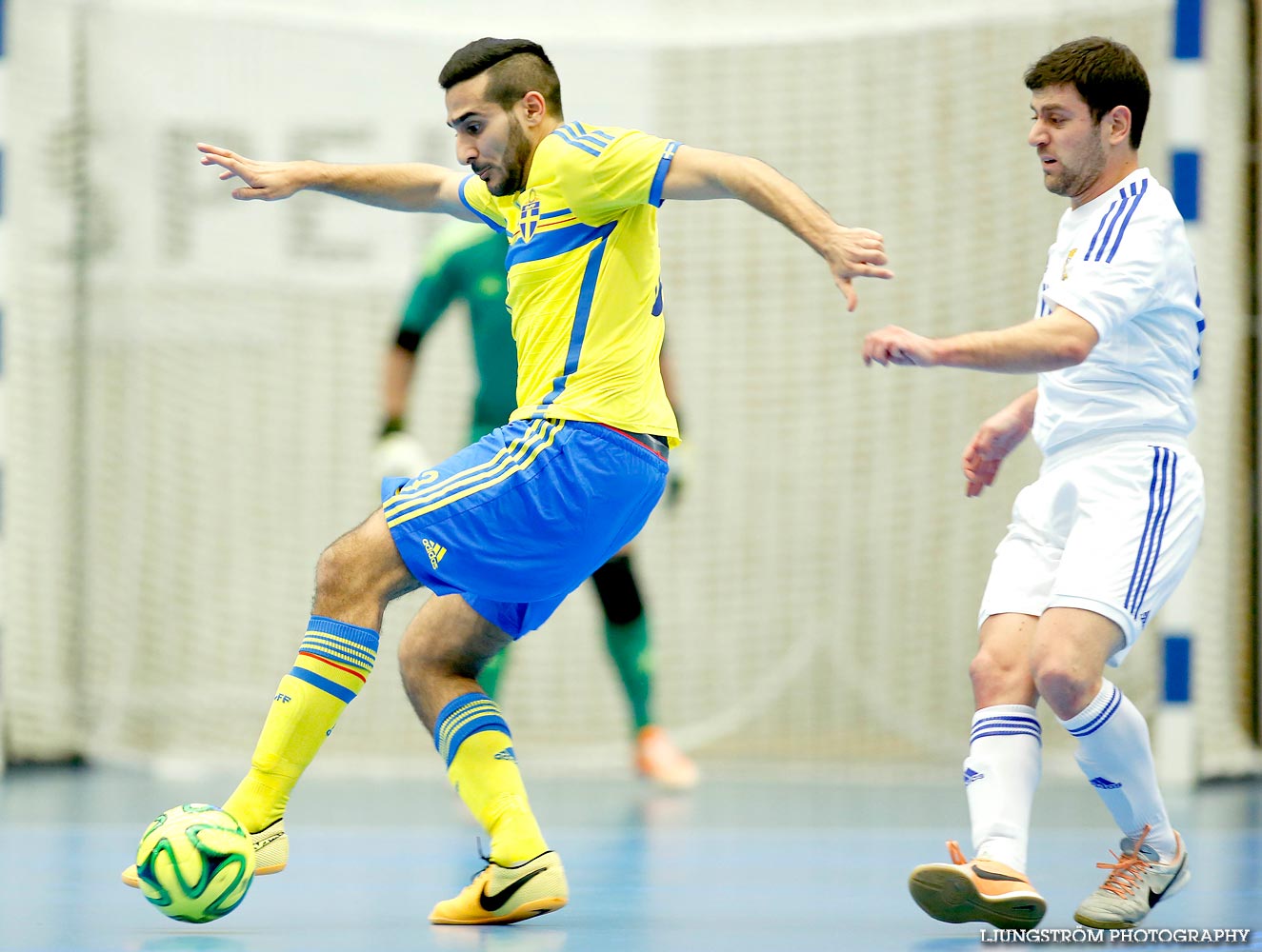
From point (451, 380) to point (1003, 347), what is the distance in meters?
5.47

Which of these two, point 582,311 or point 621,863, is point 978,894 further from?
point 621,863

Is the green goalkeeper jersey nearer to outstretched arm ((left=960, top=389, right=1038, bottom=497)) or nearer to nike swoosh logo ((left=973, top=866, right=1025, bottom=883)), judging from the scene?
outstretched arm ((left=960, top=389, right=1038, bottom=497))

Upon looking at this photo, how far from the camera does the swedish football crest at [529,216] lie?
3.53 metres

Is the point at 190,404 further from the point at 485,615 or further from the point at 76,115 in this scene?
the point at 485,615

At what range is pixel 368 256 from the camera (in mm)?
8070

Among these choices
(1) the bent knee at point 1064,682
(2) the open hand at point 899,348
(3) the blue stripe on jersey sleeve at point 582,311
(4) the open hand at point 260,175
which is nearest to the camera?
(2) the open hand at point 899,348

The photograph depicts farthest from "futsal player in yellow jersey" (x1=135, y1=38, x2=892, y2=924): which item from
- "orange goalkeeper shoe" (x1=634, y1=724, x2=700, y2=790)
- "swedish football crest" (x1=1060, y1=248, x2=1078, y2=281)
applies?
"orange goalkeeper shoe" (x1=634, y1=724, x2=700, y2=790)

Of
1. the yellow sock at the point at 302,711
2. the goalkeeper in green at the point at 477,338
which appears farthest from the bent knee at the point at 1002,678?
the goalkeeper in green at the point at 477,338

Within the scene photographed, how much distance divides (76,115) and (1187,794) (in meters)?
5.48

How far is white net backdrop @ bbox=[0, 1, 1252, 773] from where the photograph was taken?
7.36 metres

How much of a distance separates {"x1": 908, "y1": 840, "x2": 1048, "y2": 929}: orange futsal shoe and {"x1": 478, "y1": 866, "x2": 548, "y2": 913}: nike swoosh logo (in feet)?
2.66

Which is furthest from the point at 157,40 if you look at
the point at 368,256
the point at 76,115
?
the point at 368,256

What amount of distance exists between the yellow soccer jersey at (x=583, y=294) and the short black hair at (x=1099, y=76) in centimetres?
82

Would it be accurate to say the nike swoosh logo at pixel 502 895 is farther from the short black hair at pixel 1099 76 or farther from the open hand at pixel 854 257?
the short black hair at pixel 1099 76
